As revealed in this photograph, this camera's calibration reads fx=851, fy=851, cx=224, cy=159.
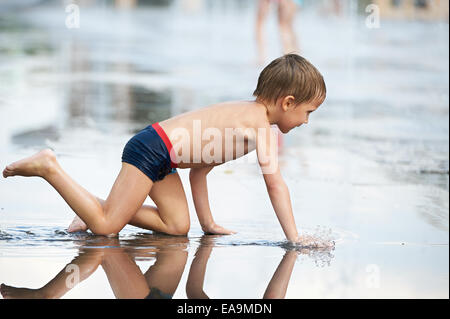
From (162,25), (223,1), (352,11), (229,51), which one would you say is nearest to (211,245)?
(229,51)

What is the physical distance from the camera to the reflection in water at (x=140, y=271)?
10.7ft

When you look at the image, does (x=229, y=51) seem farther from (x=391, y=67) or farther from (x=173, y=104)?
(x=173, y=104)

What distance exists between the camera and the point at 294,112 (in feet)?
14.5

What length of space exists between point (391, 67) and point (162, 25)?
6.64 m

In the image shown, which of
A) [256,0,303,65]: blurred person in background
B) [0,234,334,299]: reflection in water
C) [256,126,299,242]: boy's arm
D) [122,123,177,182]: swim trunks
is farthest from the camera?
[256,0,303,65]: blurred person in background

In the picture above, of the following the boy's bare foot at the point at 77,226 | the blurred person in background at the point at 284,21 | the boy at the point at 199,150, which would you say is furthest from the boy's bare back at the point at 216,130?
the blurred person in background at the point at 284,21

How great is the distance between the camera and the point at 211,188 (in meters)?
5.73

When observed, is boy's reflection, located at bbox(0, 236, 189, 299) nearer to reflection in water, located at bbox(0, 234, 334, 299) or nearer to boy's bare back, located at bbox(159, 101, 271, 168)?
reflection in water, located at bbox(0, 234, 334, 299)

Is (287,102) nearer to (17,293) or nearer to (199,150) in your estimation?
(199,150)

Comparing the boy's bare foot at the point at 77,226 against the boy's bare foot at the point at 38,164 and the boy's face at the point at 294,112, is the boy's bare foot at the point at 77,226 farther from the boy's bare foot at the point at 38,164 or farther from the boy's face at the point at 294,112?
the boy's face at the point at 294,112

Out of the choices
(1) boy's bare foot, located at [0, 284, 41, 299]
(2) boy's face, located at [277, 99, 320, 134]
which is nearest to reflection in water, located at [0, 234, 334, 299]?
(1) boy's bare foot, located at [0, 284, 41, 299]

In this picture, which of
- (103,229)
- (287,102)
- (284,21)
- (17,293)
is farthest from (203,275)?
(284,21)

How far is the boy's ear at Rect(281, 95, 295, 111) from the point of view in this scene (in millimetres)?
4348

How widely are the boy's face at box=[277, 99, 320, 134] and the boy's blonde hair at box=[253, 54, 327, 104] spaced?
3 centimetres
